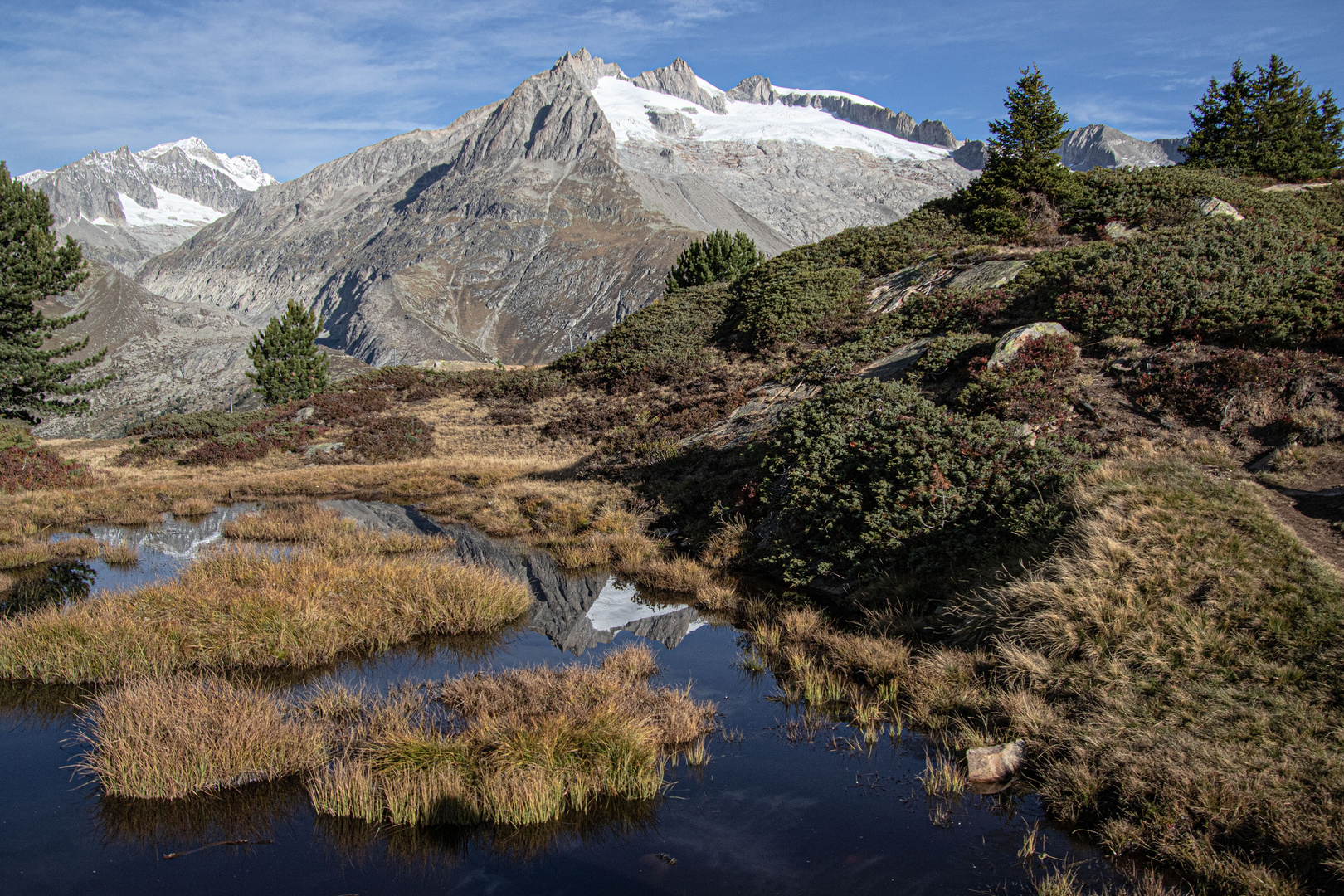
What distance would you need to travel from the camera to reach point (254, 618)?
37.2 ft

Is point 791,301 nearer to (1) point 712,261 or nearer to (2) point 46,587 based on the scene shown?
(1) point 712,261

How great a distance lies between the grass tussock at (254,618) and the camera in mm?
10266

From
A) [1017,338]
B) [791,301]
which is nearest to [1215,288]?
[1017,338]

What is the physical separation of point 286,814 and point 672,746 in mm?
3974

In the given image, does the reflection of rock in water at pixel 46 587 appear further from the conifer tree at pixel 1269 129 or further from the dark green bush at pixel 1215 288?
the conifer tree at pixel 1269 129

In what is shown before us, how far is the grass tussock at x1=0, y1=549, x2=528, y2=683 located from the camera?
1027cm

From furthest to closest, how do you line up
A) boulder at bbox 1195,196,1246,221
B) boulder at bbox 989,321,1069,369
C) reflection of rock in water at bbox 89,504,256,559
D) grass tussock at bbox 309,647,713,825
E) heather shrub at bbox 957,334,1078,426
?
boulder at bbox 1195,196,1246,221 < reflection of rock in water at bbox 89,504,256,559 < boulder at bbox 989,321,1069,369 < heather shrub at bbox 957,334,1078,426 < grass tussock at bbox 309,647,713,825

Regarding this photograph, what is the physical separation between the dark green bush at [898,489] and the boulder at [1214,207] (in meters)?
19.2

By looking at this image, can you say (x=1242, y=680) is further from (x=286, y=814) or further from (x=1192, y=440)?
(x=286, y=814)

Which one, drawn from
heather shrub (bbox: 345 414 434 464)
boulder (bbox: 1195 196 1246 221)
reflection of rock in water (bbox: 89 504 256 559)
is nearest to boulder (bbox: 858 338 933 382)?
boulder (bbox: 1195 196 1246 221)

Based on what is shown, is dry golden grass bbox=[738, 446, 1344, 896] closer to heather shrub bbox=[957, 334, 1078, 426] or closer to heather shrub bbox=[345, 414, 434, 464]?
heather shrub bbox=[957, 334, 1078, 426]

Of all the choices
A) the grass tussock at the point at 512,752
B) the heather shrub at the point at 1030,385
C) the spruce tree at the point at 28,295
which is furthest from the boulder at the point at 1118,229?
the spruce tree at the point at 28,295

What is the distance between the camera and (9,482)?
2664cm

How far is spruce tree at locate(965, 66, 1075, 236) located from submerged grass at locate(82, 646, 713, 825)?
30682mm
